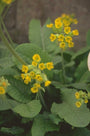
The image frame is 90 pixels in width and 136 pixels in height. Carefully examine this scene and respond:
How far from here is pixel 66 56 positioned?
6.79 feet

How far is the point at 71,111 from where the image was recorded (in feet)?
4.52

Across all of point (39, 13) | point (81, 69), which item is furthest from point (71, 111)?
point (39, 13)

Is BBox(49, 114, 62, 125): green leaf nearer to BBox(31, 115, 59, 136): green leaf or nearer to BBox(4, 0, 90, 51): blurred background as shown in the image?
BBox(31, 115, 59, 136): green leaf

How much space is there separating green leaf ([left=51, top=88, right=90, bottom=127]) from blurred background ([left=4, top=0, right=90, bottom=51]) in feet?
3.88

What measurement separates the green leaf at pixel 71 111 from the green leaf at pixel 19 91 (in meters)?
0.20

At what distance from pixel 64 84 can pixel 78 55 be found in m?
0.37

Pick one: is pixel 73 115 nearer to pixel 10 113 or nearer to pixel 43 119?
pixel 43 119

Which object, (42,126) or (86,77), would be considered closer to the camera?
(42,126)

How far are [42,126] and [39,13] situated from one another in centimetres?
146

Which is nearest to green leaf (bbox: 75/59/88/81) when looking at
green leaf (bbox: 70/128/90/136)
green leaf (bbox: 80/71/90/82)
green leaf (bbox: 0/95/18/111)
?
green leaf (bbox: 80/71/90/82)

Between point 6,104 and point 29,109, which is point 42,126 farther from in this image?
point 6,104

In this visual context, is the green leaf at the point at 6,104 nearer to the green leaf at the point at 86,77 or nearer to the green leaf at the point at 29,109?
the green leaf at the point at 29,109

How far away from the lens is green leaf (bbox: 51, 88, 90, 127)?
1.29m

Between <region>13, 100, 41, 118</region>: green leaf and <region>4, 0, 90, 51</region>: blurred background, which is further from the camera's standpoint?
<region>4, 0, 90, 51</region>: blurred background
